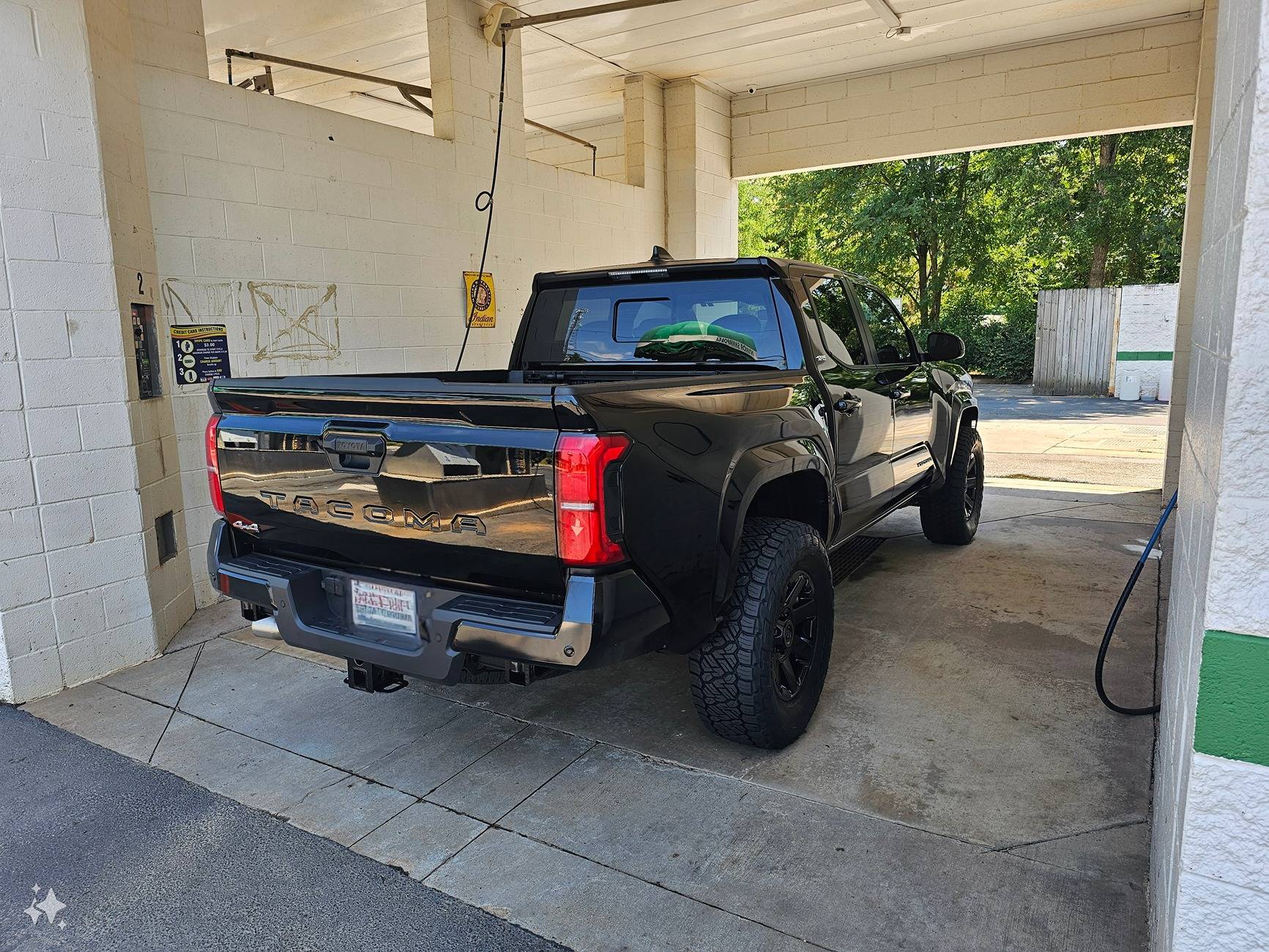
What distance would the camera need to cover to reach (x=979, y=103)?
8.49 m

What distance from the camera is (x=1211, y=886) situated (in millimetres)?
1418

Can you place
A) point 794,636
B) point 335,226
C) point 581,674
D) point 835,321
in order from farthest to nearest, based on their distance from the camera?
point 335,226 < point 835,321 < point 581,674 < point 794,636

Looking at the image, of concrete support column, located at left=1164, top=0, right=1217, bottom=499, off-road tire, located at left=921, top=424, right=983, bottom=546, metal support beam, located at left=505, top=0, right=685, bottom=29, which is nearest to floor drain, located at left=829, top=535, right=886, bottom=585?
off-road tire, located at left=921, top=424, right=983, bottom=546

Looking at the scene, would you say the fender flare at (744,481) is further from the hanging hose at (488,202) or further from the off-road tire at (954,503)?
the hanging hose at (488,202)

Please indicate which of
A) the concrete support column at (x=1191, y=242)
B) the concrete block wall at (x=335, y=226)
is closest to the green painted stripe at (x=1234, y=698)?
the concrete block wall at (x=335, y=226)

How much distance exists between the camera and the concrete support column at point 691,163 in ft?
29.7

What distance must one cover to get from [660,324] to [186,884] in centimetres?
270

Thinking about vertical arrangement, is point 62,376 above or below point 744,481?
above

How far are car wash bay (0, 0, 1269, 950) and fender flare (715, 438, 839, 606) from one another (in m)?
0.78

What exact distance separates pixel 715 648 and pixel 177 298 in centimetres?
375

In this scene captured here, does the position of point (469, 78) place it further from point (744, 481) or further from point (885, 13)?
point (744, 481)

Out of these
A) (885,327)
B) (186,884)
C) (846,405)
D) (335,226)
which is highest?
(335,226)

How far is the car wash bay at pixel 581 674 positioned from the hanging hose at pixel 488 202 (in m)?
0.06

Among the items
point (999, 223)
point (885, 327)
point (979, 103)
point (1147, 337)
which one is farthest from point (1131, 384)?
point (885, 327)
